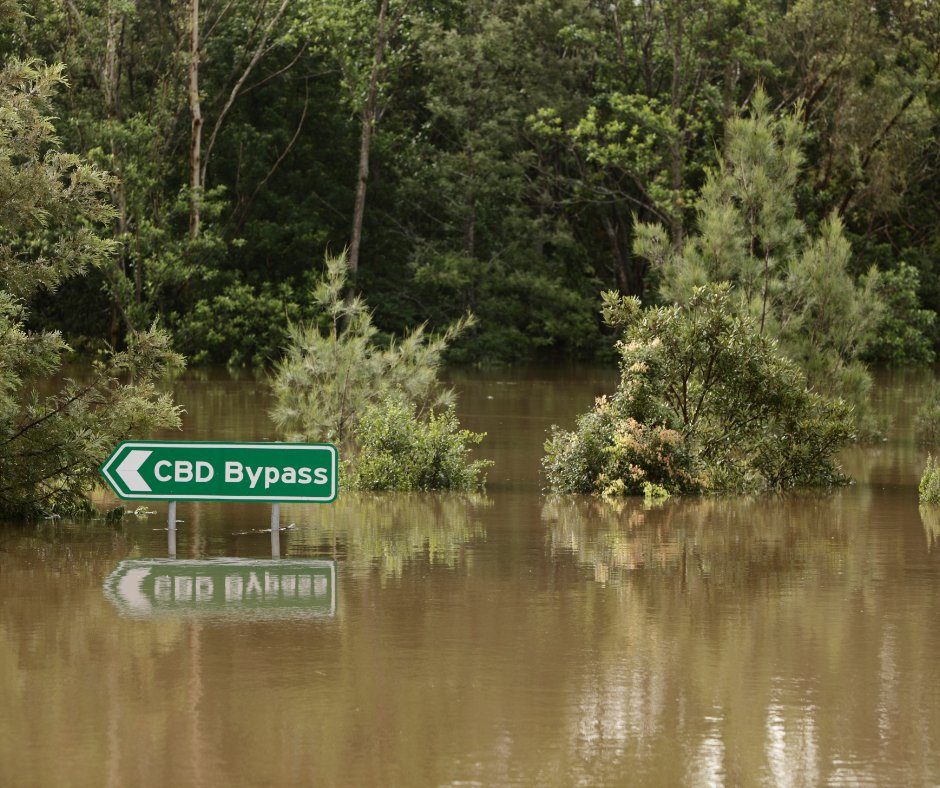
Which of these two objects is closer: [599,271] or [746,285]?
[746,285]

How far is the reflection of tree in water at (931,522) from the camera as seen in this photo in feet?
48.2

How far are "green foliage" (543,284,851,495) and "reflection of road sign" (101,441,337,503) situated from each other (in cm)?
687

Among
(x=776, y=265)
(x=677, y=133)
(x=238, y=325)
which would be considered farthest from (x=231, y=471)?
(x=677, y=133)

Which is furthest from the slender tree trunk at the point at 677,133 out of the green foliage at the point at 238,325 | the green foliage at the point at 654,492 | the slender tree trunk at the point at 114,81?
the green foliage at the point at 654,492

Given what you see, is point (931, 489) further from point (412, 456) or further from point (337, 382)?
point (337, 382)

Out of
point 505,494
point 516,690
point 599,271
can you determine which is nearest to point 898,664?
point 516,690

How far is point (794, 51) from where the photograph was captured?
158ft

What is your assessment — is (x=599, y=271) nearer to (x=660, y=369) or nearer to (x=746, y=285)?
(x=746, y=285)

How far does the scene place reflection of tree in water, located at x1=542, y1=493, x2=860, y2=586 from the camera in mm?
12906

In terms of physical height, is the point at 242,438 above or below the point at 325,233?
below

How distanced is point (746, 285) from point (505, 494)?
6.78 m

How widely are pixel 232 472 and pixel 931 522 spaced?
7567 millimetres

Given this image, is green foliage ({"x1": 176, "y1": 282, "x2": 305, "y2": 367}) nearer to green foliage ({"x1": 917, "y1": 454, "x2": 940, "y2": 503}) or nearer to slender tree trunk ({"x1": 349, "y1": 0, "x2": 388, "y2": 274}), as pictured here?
slender tree trunk ({"x1": 349, "y1": 0, "x2": 388, "y2": 274})

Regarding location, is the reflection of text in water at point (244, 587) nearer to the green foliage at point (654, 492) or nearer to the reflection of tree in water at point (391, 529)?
the reflection of tree in water at point (391, 529)
